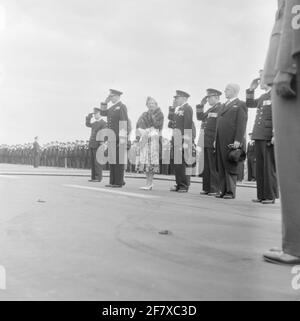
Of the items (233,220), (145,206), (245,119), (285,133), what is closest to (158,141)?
(245,119)

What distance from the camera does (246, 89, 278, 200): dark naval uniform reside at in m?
6.84

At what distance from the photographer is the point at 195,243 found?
9.91 ft

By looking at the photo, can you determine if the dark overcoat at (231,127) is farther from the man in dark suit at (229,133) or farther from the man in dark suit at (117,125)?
the man in dark suit at (117,125)

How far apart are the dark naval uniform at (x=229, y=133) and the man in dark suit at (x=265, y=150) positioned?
564mm

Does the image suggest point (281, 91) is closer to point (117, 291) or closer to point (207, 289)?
point (207, 289)

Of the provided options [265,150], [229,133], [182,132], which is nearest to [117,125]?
Answer: [182,132]

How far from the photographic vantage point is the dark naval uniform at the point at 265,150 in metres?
6.84

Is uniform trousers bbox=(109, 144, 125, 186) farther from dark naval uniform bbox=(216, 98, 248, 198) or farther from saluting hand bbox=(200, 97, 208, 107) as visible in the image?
dark naval uniform bbox=(216, 98, 248, 198)

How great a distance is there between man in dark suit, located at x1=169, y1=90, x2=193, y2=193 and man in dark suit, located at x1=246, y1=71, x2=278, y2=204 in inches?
86.8

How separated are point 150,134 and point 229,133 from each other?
198cm

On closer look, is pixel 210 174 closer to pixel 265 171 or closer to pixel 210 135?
pixel 210 135

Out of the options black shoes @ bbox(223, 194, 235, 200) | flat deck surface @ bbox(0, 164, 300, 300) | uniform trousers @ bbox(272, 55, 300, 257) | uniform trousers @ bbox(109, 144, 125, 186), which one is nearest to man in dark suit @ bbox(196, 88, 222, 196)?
black shoes @ bbox(223, 194, 235, 200)

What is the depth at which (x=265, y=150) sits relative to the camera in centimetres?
699
